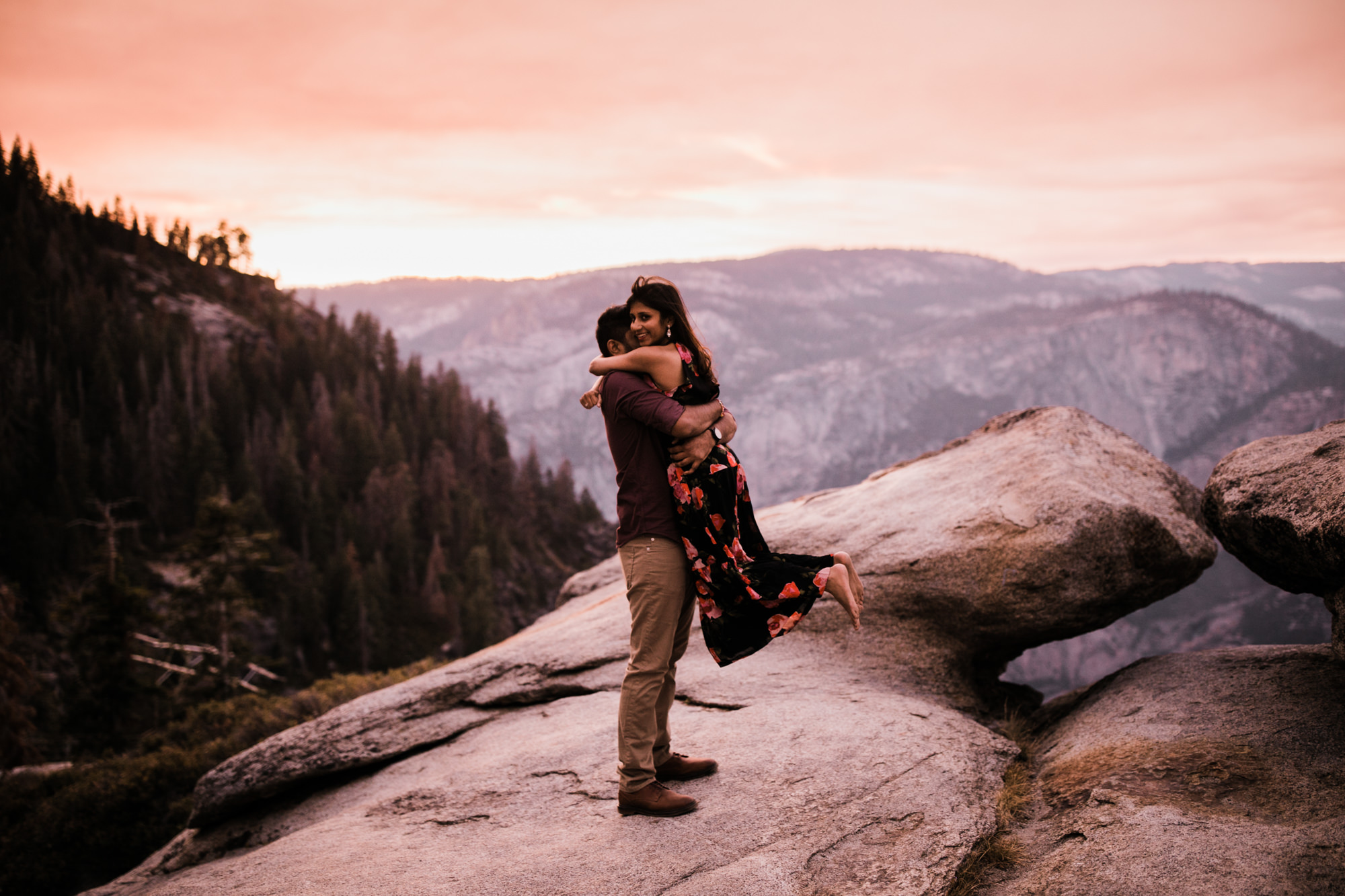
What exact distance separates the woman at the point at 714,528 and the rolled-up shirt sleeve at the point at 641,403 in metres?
0.08

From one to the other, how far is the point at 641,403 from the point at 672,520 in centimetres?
76

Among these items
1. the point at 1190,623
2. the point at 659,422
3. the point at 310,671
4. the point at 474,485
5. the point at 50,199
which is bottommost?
the point at 1190,623

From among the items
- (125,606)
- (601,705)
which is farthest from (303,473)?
(601,705)

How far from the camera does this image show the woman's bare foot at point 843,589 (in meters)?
5.39

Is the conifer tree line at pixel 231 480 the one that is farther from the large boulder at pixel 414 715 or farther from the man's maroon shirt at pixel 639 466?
Result: the man's maroon shirt at pixel 639 466

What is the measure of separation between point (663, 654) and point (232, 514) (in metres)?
53.1

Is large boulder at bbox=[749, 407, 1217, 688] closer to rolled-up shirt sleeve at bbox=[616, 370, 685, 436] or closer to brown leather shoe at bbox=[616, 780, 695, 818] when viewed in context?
brown leather shoe at bbox=[616, 780, 695, 818]

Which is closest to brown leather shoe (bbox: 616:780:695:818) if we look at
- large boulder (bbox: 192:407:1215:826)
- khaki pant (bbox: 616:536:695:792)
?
khaki pant (bbox: 616:536:695:792)

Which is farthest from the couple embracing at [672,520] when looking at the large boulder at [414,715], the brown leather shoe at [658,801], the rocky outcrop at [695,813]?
the large boulder at [414,715]

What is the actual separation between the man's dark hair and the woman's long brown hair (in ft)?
0.29

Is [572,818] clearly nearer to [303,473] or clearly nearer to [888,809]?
[888,809]

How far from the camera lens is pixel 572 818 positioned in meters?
6.04

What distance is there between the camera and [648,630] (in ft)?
17.0

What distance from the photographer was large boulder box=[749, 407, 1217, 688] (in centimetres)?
835
